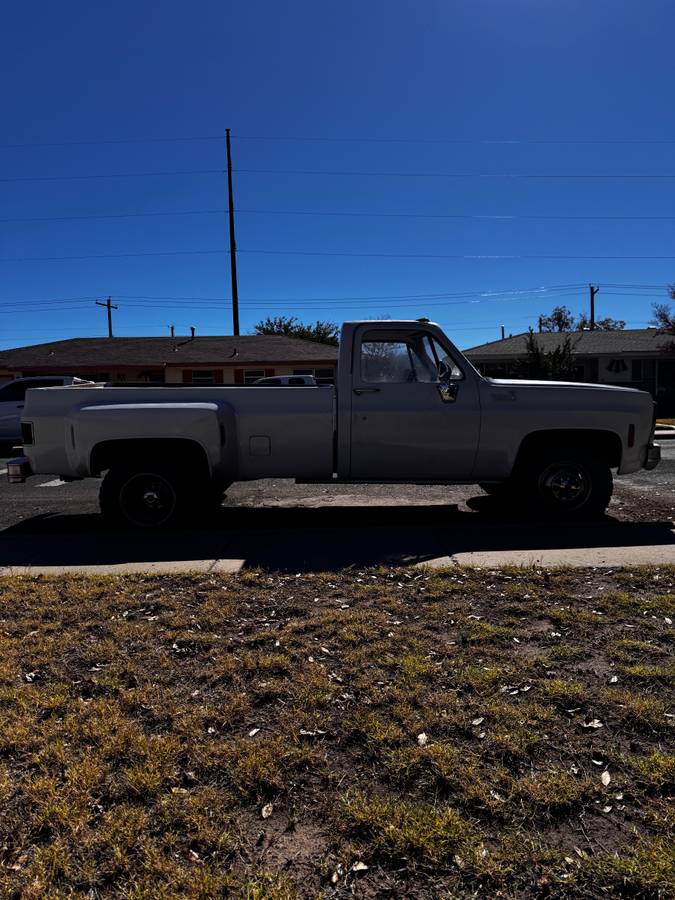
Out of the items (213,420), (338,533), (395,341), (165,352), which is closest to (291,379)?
(395,341)

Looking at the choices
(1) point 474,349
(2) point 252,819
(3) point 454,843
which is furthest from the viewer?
(1) point 474,349

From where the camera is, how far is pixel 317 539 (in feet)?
19.7

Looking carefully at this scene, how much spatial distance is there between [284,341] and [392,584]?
25.1 m

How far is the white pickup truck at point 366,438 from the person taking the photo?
6301 mm

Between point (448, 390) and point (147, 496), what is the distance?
10.8ft

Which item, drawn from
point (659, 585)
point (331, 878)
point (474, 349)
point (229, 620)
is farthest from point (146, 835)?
point (474, 349)

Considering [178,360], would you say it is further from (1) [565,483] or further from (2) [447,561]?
(2) [447,561]

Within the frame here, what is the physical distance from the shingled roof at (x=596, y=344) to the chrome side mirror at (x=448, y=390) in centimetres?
2394

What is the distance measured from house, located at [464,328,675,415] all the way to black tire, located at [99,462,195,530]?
24.2 m

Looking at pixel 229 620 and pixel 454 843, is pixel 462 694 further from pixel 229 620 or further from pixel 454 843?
pixel 229 620

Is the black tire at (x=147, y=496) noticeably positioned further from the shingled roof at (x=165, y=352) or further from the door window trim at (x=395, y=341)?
the shingled roof at (x=165, y=352)

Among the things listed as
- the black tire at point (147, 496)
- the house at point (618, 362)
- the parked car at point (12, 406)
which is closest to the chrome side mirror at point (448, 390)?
the black tire at point (147, 496)

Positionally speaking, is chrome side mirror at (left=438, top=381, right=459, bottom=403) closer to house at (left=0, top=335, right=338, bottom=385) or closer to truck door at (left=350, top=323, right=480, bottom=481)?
truck door at (left=350, top=323, right=480, bottom=481)

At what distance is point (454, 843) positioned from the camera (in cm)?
208
